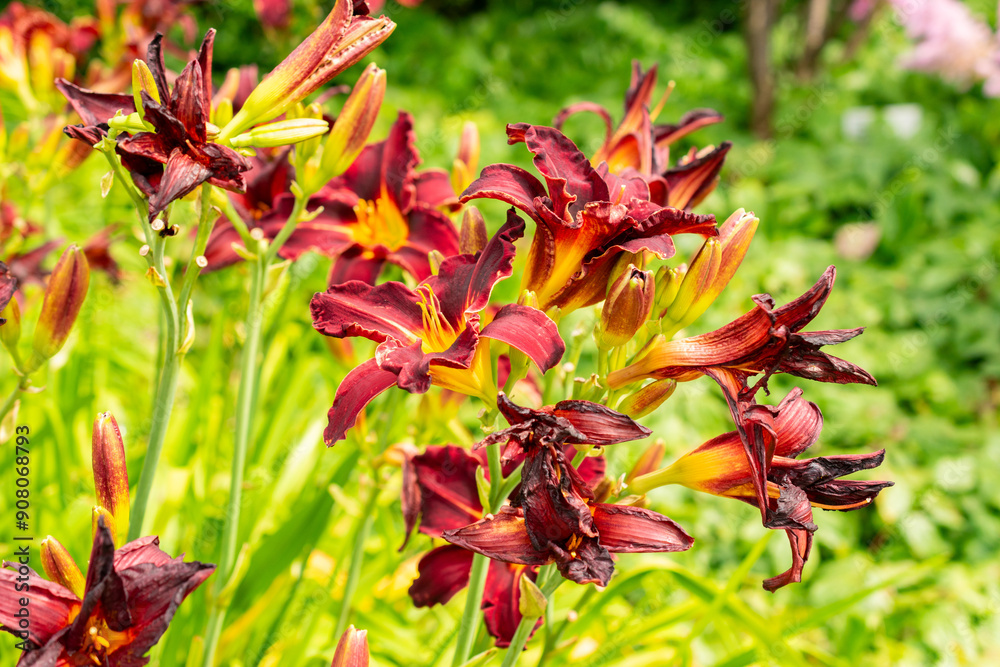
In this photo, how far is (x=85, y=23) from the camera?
178cm

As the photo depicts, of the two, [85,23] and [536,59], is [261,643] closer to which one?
[85,23]

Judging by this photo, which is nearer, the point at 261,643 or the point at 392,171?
→ the point at 392,171

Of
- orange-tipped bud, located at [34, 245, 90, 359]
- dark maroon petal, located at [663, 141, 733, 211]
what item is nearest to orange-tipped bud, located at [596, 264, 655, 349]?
dark maroon petal, located at [663, 141, 733, 211]

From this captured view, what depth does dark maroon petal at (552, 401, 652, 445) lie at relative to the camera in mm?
601

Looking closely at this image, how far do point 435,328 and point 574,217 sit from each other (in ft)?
0.62

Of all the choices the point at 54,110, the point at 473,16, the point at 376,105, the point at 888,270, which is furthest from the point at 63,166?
the point at 473,16

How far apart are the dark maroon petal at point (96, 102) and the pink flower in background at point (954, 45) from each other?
13.1 ft

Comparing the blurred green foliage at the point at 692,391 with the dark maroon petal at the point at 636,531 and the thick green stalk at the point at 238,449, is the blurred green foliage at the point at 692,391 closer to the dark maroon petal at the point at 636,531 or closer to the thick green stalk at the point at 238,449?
the thick green stalk at the point at 238,449

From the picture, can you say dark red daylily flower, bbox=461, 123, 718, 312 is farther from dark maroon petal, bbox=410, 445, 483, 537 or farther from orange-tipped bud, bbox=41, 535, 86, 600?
orange-tipped bud, bbox=41, 535, 86, 600

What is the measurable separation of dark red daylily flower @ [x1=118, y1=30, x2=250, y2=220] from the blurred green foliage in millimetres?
309

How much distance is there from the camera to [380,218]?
110 cm

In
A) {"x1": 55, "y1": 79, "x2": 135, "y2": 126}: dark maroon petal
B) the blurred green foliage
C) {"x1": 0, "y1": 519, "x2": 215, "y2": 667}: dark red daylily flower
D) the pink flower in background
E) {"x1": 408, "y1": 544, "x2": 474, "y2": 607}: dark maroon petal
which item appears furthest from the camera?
the pink flower in background

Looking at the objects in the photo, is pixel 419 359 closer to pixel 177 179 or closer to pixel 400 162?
Answer: pixel 177 179

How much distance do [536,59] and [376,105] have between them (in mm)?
4140
